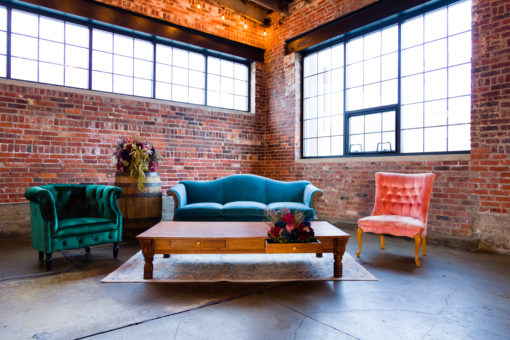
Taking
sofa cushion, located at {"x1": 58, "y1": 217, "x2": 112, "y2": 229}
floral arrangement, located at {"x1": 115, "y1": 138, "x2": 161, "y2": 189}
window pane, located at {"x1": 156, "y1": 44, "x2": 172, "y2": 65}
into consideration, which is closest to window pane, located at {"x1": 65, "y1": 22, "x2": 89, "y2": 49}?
window pane, located at {"x1": 156, "y1": 44, "x2": 172, "y2": 65}

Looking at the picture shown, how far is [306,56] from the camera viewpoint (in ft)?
21.6

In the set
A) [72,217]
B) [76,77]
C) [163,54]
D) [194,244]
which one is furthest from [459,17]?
[76,77]

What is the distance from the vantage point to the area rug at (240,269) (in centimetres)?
289

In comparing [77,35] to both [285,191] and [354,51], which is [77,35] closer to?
[285,191]

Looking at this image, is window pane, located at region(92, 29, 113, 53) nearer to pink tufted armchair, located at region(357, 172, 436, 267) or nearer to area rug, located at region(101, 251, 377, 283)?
area rug, located at region(101, 251, 377, 283)

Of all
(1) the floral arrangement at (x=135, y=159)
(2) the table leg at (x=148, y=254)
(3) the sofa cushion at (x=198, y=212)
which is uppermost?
(1) the floral arrangement at (x=135, y=159)

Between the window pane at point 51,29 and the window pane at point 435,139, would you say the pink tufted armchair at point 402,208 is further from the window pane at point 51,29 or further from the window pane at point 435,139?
the window pane at point 51,29

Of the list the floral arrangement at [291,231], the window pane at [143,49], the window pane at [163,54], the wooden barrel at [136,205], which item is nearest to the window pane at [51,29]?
the window pane at [143,49]

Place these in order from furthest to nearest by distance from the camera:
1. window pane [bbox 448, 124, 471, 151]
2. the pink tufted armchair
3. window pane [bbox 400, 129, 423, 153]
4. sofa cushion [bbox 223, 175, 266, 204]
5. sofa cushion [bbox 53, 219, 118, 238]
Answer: sofa cushion [bbox 223, 175, 266, 204] → window pane [bbox 400, 129, 423, 153] → window pane [bbox 448, 124, 471, 151] → the pink tufted armchair → sofa cushion [bbox 53, 219, 118, 238]

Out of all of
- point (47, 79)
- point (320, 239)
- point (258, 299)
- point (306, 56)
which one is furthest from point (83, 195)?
point (306, 56)

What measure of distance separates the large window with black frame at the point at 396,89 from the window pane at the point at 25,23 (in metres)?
4.79

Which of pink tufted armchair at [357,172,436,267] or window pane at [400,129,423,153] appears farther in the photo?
window pane at [400,129,423,153]

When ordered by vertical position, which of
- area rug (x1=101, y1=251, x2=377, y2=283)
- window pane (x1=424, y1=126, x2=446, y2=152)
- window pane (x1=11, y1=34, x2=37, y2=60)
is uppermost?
window pane (x1=11, y1=34, x2=37, y2=60)

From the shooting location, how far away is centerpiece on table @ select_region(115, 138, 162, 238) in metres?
4.18
